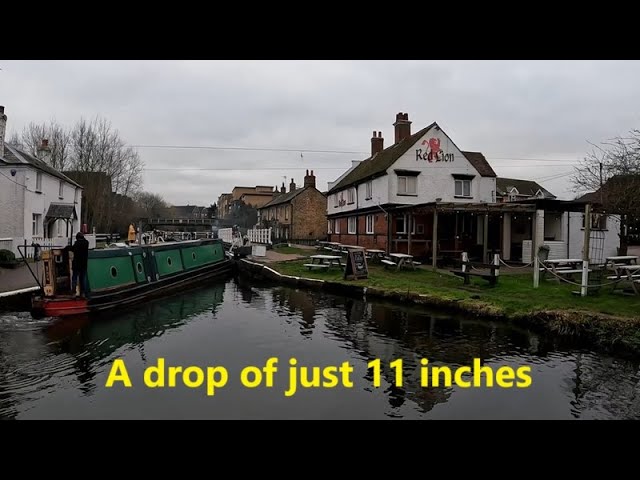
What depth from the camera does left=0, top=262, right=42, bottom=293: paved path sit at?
1260 cm

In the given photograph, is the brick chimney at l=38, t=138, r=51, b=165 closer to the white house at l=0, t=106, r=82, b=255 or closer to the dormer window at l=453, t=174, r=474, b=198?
the white house at l=0, t=106, r=82, b=255

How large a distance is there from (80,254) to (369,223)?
50.1 feet

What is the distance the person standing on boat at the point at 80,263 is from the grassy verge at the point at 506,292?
24.6 ft

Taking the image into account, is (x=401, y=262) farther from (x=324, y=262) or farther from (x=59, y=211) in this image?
(x=59, y=211)

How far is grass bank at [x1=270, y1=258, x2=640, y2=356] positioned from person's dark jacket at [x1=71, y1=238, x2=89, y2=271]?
746 cm

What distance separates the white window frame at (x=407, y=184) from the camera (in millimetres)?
22250

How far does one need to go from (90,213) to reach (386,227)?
27230 millimetres

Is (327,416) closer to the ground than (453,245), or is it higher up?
closer to the ground

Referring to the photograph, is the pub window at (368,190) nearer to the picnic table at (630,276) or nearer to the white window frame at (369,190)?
the white window frame at (369,190)
